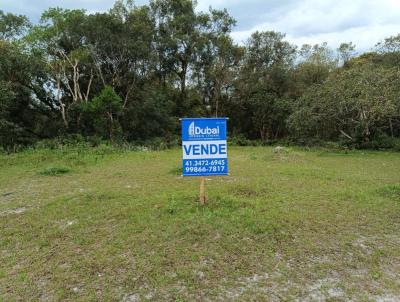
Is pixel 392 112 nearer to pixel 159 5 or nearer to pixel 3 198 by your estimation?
pixel 3 198

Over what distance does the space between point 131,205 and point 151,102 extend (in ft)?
45.8

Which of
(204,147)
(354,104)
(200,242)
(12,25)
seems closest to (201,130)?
(204,147)

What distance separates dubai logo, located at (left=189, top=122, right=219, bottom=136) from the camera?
4.57m

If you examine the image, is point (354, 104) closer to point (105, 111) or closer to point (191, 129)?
point (191, 129)

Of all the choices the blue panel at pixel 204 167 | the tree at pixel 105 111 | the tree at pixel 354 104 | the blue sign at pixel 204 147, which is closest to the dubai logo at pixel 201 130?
the blue sign at pixel 204 147

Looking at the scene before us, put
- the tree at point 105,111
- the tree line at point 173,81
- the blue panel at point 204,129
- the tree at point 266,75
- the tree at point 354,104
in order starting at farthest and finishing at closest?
the tree at point 266,75 < the tree at point 105,111 < the tree line at point 173,81 < the tree at point 354,104 < the blue panel at point 204,129

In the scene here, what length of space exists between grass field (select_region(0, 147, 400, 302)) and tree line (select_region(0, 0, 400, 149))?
8.70m

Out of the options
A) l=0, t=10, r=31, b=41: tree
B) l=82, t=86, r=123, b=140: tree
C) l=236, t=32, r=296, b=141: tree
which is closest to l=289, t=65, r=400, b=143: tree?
l=236, t=32, r=296, b=141: tree

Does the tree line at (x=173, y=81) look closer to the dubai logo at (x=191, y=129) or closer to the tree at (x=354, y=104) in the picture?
the tree at (x=354, y=104)

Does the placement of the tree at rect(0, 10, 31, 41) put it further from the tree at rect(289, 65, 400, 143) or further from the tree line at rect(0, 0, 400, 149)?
the tree at rect(289, 65, 400, 143)

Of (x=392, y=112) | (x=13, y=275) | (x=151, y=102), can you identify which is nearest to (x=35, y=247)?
(x=13, y=275)

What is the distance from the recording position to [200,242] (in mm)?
3605

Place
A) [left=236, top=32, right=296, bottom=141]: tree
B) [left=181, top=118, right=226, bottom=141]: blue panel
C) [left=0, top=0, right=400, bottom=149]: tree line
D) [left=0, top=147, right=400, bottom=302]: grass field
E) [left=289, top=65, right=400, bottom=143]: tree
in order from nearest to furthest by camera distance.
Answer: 1. [left=0, top=147, right=400, bottom=302]: grass field
2. [left=181, top=118, right=226, bottom=141]: blue panel
3. [left=289, top=65, right=400, bottom=143]: tree
4. [left=0, top=0, right=400, bottom=149]: tree line
5. [left=236, top=32, right=296, bottom=141]: tree

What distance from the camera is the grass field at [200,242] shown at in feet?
8.93
